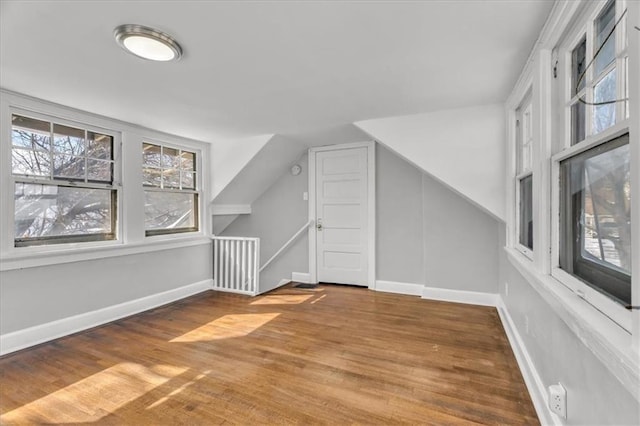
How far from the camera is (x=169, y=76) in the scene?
2.14 m

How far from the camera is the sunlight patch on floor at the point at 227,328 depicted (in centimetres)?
268

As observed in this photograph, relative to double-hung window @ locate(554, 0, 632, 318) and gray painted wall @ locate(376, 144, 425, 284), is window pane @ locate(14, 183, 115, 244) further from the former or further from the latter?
double-hung window @ locate(554, 0, 632, 318)

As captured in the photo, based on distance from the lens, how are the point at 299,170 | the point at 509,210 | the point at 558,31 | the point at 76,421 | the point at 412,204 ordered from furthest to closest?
the point at 299,170 → the point at 412,204 → the point at 509,210 → the point at 76,421 → the point at 558,31

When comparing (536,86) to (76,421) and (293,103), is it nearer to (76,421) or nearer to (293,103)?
(293,103)

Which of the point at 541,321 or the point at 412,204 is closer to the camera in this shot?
the point at 541,321

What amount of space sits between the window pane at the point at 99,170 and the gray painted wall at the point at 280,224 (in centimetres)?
223

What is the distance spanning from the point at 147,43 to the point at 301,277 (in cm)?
372

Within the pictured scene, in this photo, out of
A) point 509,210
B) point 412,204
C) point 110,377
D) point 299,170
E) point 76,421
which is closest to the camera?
point 76,421

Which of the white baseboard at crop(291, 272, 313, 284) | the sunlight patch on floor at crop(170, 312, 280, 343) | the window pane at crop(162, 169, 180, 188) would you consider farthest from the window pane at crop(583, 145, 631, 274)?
the window pane at crop(162, 169, 180, 188)

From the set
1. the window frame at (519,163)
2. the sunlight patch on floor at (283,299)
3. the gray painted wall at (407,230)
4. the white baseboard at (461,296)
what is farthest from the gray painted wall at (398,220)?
the window frame at (519,163)

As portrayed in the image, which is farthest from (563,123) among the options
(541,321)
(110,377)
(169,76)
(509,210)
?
(110,377)

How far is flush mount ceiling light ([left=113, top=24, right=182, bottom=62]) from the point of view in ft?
5.13

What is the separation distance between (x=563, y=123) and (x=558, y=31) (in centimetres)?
44

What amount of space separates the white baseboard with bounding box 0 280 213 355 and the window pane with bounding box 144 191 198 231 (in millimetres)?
819
